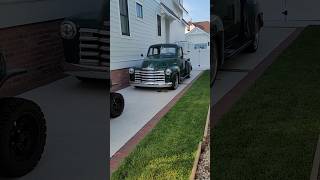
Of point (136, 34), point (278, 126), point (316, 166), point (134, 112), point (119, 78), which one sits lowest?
point (316, 166)

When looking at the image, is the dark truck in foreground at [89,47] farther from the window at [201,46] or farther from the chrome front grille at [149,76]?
the window at [201,46]

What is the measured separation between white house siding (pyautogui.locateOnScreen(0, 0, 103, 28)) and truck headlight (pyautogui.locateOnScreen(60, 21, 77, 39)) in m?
0.04

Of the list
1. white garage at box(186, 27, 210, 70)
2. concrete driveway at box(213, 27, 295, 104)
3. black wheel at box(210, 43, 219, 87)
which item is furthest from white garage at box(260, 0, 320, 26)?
white garage at box(186, 27, 210, 70)

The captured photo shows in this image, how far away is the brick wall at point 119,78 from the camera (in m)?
1.26

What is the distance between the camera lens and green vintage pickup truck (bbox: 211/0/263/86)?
1483 millimetres

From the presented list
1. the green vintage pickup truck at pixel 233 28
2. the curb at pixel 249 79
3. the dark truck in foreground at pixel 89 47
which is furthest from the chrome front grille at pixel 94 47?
the curb at pixel 249 79

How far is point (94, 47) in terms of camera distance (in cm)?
134

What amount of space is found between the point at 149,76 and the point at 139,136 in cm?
19

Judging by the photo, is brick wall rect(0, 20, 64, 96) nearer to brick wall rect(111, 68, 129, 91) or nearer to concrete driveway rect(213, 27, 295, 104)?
brick wall rect(111, 68, 129, 91)

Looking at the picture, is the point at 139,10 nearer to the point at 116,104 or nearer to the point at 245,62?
the point at 116,104

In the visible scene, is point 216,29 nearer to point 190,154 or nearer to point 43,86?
point 190,154

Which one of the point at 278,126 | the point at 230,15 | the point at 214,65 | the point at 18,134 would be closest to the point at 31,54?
the point at 18,134

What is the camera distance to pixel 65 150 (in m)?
1.58

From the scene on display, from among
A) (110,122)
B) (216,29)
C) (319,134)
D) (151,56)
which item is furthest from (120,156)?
(319,134)
